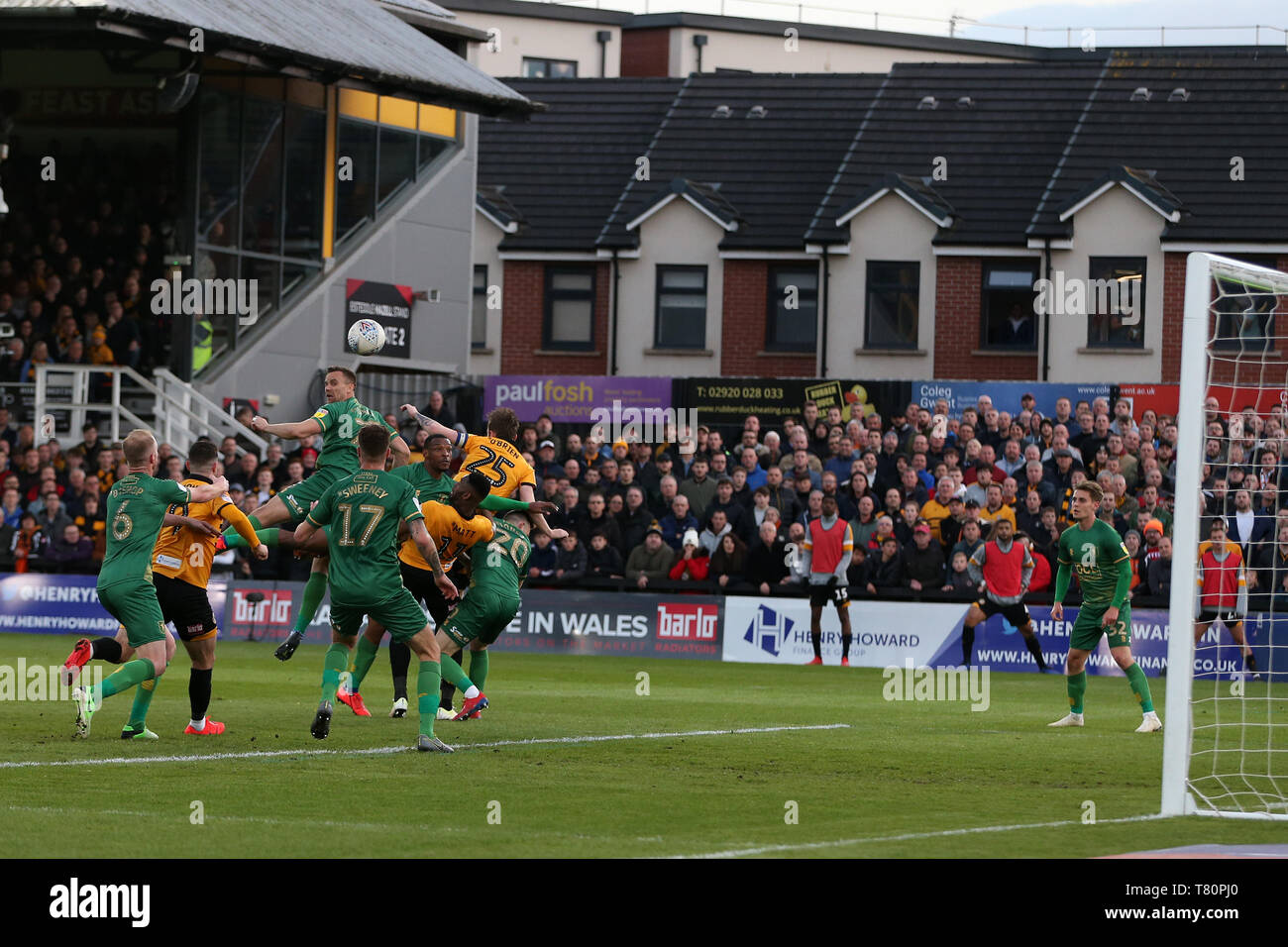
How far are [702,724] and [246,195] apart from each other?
786 inches

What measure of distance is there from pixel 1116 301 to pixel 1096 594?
888 inches

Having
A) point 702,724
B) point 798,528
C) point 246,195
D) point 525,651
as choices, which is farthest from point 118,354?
point 702,724

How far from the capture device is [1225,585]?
821 inches

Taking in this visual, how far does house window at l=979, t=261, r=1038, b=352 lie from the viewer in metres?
40.3

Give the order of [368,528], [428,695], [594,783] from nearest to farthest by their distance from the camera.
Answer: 1. [594,783]
2. [368,528]
3. [428,695]

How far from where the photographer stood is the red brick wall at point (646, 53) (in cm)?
5906

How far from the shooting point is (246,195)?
113ft

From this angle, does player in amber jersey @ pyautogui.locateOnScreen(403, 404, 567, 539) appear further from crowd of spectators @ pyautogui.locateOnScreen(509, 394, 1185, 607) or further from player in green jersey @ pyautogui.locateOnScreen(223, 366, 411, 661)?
crowd of spectators @ pyautogui.locateOnScreen(509, 394, 1185, 607)

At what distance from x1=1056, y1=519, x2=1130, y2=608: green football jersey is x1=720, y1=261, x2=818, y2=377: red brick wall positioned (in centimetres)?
2468

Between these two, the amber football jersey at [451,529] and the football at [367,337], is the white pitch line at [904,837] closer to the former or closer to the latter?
the amber football jersey at [451,529]

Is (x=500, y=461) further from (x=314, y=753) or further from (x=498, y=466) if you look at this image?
(x=314, y=753)

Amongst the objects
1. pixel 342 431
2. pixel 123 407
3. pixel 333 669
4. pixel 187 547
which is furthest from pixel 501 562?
pixel 123 407

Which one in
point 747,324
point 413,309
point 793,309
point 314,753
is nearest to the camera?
point 314,753
